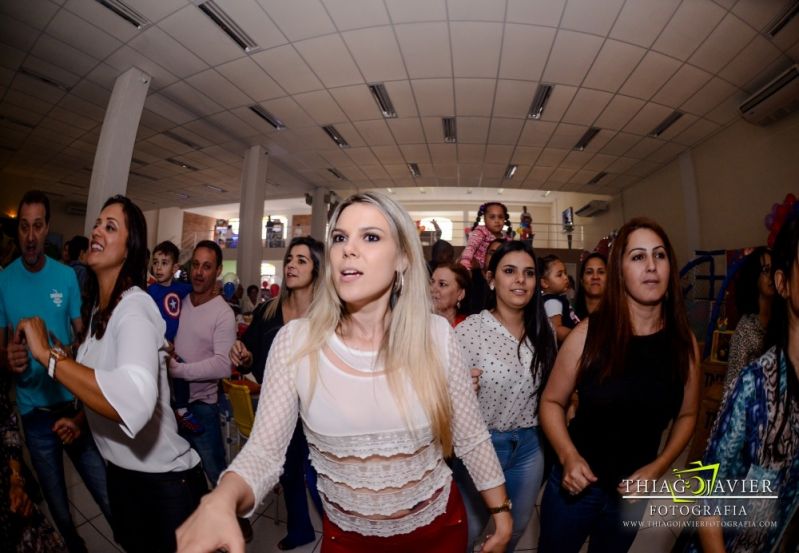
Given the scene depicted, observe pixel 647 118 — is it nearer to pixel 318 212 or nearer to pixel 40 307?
pixel 40 307

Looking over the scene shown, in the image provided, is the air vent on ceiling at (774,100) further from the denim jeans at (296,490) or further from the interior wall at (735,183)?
the denim jeans at (296,490)

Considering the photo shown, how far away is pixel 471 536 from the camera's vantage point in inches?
62.6

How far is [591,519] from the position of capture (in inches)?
54.8

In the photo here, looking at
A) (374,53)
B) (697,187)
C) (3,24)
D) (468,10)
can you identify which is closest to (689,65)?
(468,10)

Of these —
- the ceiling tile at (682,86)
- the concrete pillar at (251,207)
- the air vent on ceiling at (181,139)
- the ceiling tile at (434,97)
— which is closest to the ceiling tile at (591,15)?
the ceiling tile at (682,86)

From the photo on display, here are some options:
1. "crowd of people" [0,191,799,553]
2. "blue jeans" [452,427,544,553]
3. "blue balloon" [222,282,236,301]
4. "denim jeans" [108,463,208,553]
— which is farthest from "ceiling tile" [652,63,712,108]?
"blue balloon" [222,282,236,301]

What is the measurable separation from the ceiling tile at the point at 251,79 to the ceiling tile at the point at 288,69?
130 millimetres

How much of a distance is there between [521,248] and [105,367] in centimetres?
181

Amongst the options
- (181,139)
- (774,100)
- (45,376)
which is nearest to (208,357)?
(45,376)

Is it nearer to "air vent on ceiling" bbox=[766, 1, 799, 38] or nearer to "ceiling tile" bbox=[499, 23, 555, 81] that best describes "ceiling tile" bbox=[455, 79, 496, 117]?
"ceiling tile" bbox=[499, 23, 555, 81]

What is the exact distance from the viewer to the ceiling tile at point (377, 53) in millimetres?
4391

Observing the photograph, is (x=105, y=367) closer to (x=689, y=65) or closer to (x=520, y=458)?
(x=520, y=458)

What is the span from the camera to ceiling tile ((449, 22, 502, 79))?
4.27 m

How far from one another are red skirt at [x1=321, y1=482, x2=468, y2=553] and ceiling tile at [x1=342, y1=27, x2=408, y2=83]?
4.93 m
